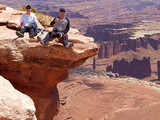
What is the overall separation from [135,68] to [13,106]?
6615 cm

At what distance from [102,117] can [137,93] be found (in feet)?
34.2

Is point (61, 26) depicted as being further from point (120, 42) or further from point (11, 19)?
point (120, 42)

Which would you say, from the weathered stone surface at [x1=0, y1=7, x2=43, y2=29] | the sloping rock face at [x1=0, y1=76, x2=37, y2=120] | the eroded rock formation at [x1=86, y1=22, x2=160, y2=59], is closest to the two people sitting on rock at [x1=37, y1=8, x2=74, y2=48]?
the weathered stone surface at [x1=0, y1=7, x2=43, y2=29]

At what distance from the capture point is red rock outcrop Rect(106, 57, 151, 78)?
70.0 metres

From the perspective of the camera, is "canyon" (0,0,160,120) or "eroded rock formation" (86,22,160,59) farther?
"eroded rock formation" (86,22,160,59)

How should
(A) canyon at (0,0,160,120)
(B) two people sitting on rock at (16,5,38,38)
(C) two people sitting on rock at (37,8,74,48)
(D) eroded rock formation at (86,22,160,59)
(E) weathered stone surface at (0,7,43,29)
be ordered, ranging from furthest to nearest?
(D) eroded rock formation at (86,22,160,59), (E) weathered stone surface at (0,7,43,29), (A) canyon at (0,0,160,120), (B) two people sitting on rock at (16,5,38,38), (C) two people sitting on rock at (37,8,74,48)

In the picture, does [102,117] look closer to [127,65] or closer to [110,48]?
[127,65]

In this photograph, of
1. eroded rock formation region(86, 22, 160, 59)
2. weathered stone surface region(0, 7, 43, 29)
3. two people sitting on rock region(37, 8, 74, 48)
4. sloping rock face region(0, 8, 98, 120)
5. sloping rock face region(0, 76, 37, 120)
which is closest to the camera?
sloping rock face region(0, 76, 37, 120)

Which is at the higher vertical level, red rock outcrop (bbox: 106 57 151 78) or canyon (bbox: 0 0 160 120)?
canyon (bbox: 0 0 160 120)

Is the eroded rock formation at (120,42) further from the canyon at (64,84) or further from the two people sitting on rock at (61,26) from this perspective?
the two people sitting on rock at (61,26)

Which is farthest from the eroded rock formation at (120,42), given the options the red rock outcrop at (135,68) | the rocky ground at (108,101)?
the rocky ground at (108,101)

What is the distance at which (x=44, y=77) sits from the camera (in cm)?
1515

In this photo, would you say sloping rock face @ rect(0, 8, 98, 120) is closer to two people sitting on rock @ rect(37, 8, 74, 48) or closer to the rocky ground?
two people sitting on rock @ rect(37, 8, 74, 48)

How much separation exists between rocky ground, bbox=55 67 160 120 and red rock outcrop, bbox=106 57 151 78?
2983 cm
